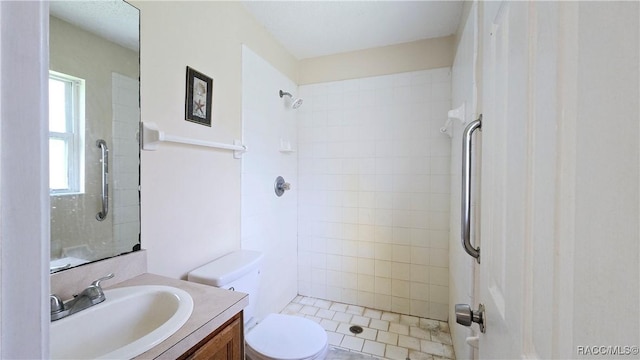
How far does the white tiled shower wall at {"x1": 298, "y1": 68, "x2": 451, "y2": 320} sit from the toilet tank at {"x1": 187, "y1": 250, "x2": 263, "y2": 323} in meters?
1.05

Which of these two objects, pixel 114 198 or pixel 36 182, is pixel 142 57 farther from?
pixel 36 182

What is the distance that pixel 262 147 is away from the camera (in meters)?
2.02

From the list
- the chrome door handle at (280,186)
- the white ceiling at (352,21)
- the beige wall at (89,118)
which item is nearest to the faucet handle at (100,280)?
the beige wall at (89,118)

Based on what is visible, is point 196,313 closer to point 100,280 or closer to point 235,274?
point 100,280

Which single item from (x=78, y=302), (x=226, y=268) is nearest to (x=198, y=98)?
(x=226, y=268)

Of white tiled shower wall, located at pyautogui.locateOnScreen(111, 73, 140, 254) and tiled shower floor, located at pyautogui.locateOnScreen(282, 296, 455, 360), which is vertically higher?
white tiled shower wall, located at pyautogui.locateOnScreen(111, 73, 140, 254)

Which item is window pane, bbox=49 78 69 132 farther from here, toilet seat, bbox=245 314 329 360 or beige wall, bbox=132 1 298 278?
toilet seat, bbox=245 314 329 360

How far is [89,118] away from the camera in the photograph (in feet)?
3.15

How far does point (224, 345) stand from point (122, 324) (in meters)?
0.34

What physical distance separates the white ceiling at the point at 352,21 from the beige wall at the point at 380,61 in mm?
62

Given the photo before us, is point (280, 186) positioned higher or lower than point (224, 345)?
higher

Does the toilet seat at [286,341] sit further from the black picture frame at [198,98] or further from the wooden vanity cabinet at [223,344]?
the black picture frame at [198,98]

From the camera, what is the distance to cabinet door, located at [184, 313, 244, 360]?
2.56 feet

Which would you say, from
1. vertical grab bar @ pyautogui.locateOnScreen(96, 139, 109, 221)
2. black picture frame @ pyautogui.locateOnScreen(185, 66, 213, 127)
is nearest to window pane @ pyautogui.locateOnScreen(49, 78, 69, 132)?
vertical grab bar @ pyautogui.locateOnScreen(96, 139, 109, 221)
